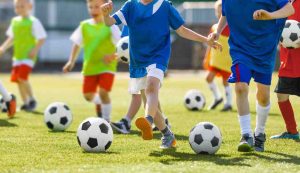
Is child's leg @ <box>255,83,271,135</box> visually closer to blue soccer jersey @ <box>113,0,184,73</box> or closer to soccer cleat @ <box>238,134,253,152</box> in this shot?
soccer cleat @ <box>238,134,253,152</box>

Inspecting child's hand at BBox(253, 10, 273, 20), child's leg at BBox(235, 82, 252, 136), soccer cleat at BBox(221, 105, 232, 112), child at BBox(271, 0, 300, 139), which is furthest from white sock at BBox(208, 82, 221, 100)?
child's hand at BBox(253, 10, 273, 20)

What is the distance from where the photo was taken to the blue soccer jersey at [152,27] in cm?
728

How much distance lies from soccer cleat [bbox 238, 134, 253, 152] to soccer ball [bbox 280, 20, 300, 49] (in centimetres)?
156

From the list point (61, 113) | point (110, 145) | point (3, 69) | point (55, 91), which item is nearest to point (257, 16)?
point (110, 145)

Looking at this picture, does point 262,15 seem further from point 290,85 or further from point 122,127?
point 122,127

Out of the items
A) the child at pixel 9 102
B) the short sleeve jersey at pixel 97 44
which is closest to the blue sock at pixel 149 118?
the short sleeve jersey at pixel 97 44

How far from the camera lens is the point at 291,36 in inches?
309

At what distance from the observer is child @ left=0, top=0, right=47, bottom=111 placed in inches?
517

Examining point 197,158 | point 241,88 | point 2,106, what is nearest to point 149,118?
point 197,158

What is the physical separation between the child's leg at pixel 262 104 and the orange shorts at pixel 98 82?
346cm

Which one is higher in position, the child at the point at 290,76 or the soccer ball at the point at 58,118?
the child at the point at 290,76

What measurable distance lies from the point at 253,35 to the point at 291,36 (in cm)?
100

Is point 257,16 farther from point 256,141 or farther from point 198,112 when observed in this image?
point 198,112

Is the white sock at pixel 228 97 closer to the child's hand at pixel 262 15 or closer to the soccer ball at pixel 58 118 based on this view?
the soccer ball at pixel 58 118
